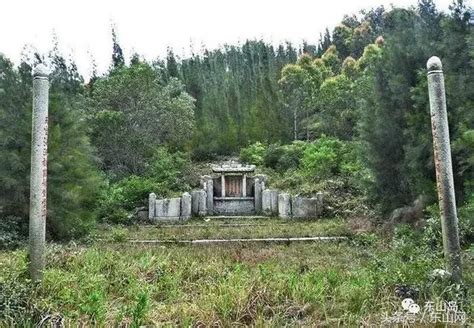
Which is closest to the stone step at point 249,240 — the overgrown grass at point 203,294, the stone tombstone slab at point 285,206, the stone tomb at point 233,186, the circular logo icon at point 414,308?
the overgrown grass at point 203,294

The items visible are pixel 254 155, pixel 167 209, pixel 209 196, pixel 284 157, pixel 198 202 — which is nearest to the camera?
pixel 167 209

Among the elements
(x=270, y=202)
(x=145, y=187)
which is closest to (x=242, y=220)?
(x=270, y=202)

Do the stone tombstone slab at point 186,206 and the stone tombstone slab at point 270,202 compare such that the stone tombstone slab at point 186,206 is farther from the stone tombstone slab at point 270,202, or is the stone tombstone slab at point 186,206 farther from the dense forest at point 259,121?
the stone tombstone slab at point 270,202

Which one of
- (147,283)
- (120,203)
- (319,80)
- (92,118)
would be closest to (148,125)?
(92,118)

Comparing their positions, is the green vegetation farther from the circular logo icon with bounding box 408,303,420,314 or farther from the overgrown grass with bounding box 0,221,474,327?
the circular logo icon with bounding box 408,303,420,314

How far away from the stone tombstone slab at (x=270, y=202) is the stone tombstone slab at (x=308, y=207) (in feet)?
3.98

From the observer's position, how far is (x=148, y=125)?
22516 mm

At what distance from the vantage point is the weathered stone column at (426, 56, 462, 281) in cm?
394

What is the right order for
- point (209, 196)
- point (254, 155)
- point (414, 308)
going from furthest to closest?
point (254, 155) < point (209, 196) < point (414, 308)

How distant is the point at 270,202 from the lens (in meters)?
17.0

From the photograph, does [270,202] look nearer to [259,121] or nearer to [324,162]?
[324,162]

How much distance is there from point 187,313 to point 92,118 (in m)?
18.8

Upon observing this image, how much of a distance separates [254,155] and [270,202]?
30.1 feet

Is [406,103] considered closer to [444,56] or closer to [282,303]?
[444,56]
